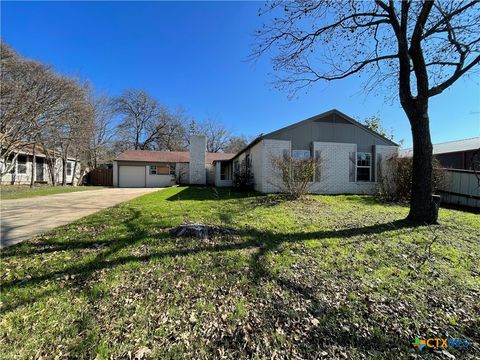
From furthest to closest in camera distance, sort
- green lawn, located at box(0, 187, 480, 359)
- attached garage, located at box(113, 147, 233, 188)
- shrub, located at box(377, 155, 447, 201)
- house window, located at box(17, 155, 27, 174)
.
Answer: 1. attached garage, located at box(113, 147, 233, 188)
2. house window, located at box(17, 155, 27, 174)
3. shrub, located at box(377, 155, 447, 201)
4. green lawn, located at box(0, 187, 480, 359)

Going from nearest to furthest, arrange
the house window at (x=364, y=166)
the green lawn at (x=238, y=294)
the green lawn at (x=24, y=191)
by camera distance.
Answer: the green lawn at (x=238, y=294) < the green lawn at (x=24, y=191) < the house window at (x=364, y=166)

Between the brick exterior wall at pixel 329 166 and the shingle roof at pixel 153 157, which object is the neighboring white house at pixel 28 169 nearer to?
the shingle roof at pixel 153 157

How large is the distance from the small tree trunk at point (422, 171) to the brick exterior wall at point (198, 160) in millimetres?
17093

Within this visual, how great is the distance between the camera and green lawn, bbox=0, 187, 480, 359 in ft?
7.00

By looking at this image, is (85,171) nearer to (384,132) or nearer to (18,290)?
(18,290)

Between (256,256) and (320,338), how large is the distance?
5.90ft

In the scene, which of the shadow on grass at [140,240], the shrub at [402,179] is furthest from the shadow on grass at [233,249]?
the shrub at [402,179]

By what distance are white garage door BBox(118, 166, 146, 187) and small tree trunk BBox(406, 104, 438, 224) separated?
72.3 feet

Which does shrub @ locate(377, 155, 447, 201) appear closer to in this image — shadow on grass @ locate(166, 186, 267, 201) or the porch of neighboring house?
shadow on grass @ locate(166, 186, 267, 201)

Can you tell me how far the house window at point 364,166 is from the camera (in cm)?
1384

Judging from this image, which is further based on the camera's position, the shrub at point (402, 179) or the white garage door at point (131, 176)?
the white garage door at point (131, 176)

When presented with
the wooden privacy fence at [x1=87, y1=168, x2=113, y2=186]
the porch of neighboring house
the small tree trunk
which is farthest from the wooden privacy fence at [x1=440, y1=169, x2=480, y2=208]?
the porch of neighboring house

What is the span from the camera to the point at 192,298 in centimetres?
280

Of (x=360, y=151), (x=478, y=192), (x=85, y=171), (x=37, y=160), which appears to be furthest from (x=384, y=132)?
(x=37, y=160)
